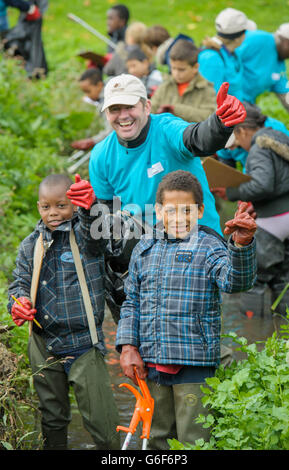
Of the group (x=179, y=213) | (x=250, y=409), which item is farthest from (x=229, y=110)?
(x=250, y=409)

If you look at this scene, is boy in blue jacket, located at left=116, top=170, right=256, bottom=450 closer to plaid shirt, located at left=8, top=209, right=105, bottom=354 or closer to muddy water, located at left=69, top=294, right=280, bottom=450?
plaid shirt, located at left=8, top=209, right=105, bottom=354

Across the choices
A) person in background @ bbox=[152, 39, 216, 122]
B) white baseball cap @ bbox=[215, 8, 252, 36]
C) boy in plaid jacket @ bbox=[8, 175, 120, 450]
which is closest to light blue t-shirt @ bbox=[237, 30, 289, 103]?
white baseball cap @ bbox=[215, 8, 252, 36]

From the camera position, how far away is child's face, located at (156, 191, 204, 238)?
3645 mm

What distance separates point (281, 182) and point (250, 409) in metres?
3.30

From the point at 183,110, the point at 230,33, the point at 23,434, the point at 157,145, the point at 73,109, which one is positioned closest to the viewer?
the point at 23,434

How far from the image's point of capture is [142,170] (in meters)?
4.31

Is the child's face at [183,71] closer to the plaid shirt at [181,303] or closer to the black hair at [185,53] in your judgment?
the black hair at [185,53]

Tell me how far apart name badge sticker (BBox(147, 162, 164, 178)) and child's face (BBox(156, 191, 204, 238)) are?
1.88ft

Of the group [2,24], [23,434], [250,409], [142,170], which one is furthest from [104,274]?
[2,24]

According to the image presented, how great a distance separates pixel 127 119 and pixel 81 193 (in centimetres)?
70

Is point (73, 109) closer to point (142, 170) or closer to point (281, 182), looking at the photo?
point (281, 182)

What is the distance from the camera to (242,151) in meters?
6.75

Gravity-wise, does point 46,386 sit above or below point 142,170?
below

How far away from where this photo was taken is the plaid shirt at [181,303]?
11.5 feet
